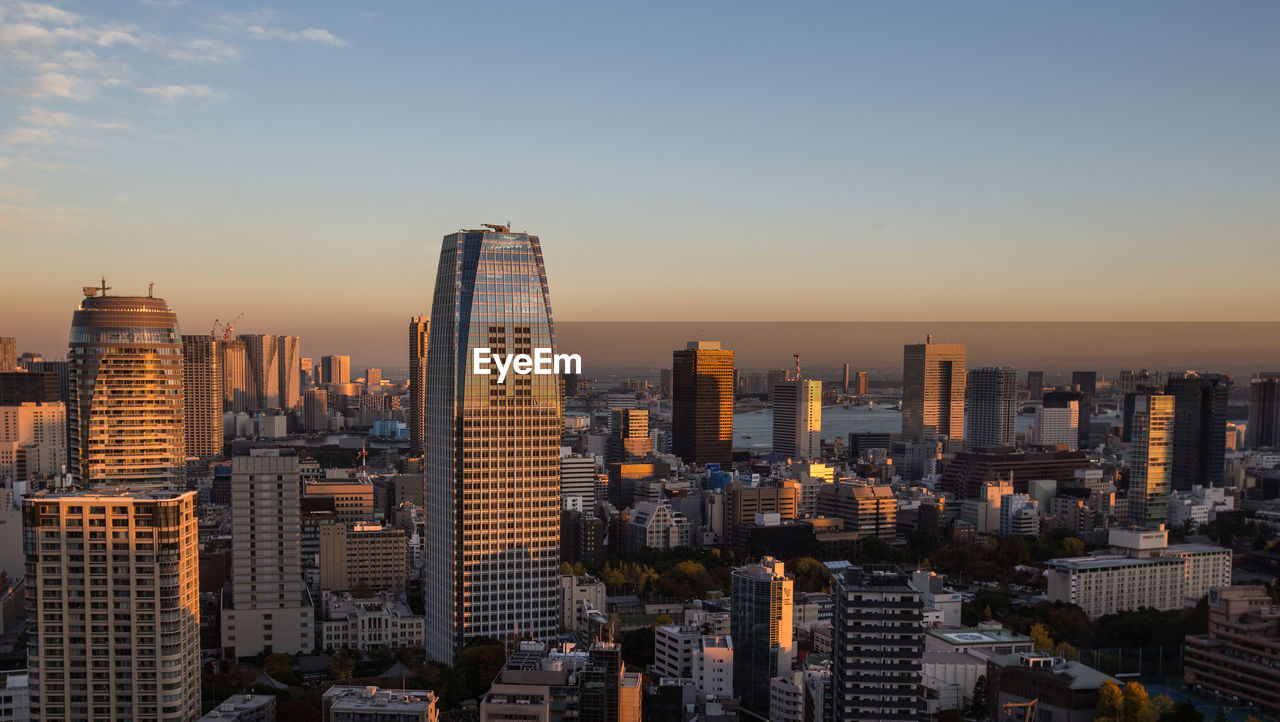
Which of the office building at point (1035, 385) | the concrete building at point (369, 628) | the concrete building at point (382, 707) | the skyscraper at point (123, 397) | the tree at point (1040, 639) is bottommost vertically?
the concrete building at point (369, 628)

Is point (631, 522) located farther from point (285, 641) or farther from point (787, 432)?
point (787, 432)

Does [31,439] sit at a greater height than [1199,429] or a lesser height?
lesser

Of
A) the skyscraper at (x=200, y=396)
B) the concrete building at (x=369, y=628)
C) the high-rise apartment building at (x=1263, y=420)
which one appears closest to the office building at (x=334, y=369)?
the skyscraper at (x=200, y=396)

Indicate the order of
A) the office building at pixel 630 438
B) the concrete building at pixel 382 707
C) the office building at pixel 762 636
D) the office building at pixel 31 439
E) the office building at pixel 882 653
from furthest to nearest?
1. the office building at pixel 630 438
2. the office building at pixel 31 439
3. the office building at pixel 762 636
4. the office building at pixel 882 653
5. the concrete building at pixel 382 707

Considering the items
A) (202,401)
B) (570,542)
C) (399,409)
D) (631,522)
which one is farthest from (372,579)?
(399,409)

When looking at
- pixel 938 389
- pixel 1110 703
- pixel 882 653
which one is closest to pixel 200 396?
pixel 938 389

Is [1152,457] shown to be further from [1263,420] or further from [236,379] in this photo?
[236,379]

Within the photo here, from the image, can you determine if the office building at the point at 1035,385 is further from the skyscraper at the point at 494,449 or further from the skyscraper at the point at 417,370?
the skyscraper at the point at 494,449
